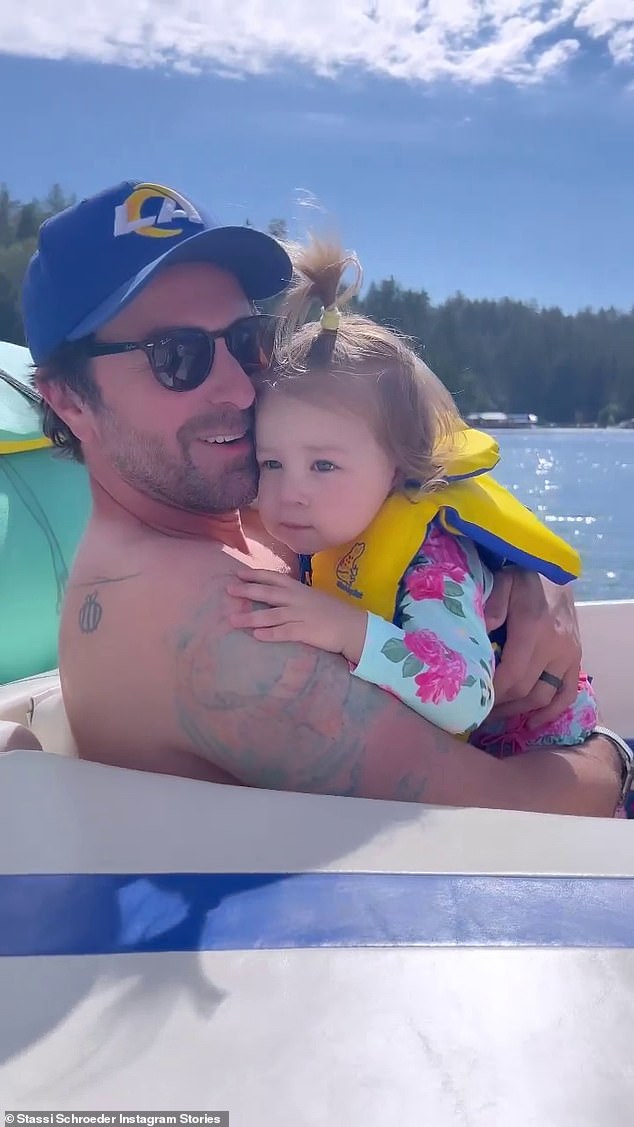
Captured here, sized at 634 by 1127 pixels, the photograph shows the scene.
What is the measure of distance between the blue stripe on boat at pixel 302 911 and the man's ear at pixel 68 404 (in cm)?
99

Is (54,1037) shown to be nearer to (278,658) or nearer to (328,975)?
(328,975)

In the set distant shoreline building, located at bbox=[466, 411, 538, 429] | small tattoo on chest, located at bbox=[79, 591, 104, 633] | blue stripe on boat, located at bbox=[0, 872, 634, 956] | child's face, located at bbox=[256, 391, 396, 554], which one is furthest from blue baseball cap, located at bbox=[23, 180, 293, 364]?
distant shoreline building, located at bbox=[466, 411, 538, 429]

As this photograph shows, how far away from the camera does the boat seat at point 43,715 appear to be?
2057mm

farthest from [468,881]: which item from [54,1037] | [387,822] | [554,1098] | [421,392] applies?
[421,392]

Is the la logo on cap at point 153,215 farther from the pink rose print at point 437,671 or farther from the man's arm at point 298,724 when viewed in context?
the pink rose print at point 437,671

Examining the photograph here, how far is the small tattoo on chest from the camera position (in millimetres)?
1603

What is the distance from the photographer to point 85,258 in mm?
1737

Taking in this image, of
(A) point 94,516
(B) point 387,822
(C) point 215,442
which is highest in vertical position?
(C) point 215,442

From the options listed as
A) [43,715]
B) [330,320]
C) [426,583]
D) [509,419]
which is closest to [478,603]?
[426,583]

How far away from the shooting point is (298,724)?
1.49 metres

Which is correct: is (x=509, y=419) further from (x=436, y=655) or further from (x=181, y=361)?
(x=436, y=655)

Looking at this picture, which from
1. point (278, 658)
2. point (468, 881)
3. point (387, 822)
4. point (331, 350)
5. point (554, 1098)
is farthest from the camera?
point (331, 350)

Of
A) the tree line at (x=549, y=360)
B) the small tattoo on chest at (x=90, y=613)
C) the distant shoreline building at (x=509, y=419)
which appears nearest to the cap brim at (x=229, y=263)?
the small tattoo on chest at (x=90, y=613)

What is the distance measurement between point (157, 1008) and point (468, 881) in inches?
15.0
